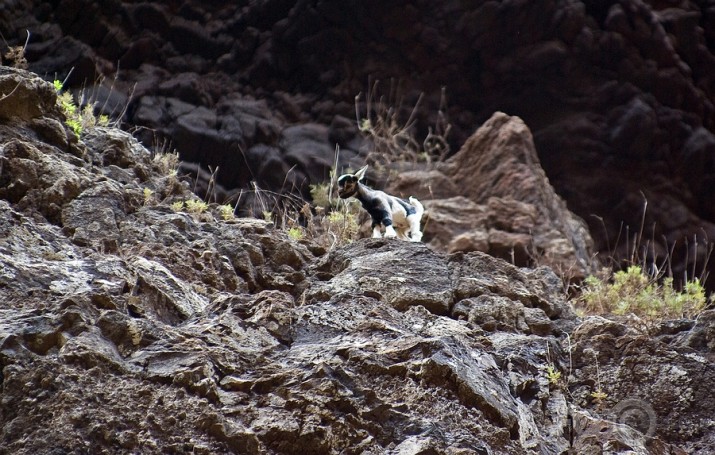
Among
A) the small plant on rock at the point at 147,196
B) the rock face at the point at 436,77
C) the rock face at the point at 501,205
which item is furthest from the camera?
the rock face at the point at 436,77

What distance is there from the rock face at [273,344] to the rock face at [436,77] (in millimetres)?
6828

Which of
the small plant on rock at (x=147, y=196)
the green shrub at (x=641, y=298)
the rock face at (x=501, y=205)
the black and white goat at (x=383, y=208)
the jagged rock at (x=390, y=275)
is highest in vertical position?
the small plant on rock at (x=147, y=196)

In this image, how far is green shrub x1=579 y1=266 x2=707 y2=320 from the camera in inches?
236

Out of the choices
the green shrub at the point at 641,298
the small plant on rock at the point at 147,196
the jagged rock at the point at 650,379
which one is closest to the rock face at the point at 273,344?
the jagged rock at the point at 650,379

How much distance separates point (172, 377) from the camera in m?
3.00

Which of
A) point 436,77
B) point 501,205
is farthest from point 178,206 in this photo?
point 436,77

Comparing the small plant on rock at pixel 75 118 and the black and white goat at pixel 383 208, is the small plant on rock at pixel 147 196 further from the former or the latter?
the black and white goat at pixel 383 208

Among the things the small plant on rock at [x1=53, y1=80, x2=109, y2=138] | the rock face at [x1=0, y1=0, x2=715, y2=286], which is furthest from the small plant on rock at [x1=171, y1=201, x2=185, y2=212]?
the rock face at [x1=0, y1=0, x2=715, y2=286]

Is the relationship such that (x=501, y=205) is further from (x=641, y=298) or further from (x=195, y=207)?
(x=195, y=207)

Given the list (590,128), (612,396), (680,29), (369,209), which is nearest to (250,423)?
(612,396)

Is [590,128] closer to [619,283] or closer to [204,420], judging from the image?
[619,283]

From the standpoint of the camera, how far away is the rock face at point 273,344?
290 centimetres

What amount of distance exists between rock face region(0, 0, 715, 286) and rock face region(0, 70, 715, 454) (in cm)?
683

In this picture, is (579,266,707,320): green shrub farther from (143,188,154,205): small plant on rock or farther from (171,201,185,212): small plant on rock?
(143,188,154,205): small plant on rock
